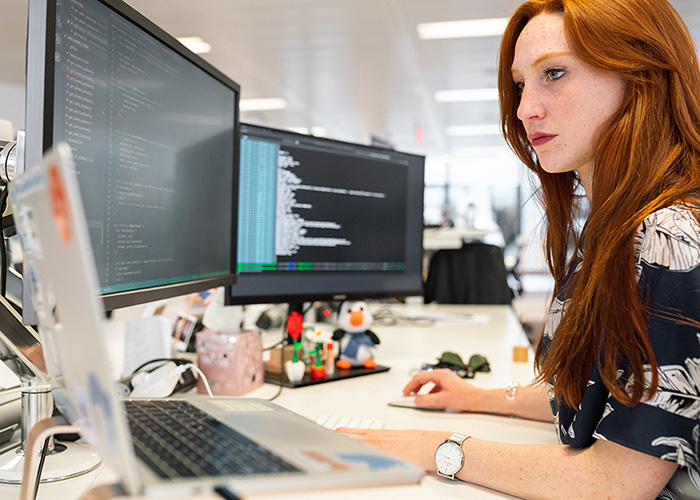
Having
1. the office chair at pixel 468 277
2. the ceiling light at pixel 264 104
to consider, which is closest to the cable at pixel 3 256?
the office chair at pixel 468 277

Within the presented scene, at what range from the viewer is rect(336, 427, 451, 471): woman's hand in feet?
2.31

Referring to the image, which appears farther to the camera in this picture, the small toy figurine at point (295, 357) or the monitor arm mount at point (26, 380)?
the small toy figurine at point (295, 357)

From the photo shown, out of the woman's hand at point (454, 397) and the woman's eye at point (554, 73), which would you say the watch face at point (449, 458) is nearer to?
the woman's hand at point (454, 397)

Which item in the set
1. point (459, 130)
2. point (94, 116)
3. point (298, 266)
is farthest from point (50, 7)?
point (459, 130)

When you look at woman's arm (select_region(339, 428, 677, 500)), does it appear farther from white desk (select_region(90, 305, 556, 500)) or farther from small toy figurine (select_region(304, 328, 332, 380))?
small toy figurine (select_region(304, 328, 332, 380))

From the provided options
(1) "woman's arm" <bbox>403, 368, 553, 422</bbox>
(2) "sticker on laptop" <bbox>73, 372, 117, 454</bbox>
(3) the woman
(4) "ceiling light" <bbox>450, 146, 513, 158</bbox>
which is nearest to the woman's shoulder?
(3) the woman

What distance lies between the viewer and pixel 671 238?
59 cm

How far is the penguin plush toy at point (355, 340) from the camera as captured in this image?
130 cm

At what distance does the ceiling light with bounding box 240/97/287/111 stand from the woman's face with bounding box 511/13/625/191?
608cm

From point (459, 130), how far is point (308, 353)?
7.70 metres

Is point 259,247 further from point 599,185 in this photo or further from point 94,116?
point 599,185

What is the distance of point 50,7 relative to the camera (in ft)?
1.91

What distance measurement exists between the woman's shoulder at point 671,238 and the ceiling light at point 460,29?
3826 mm

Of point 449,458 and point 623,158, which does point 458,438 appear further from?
point 623,158
